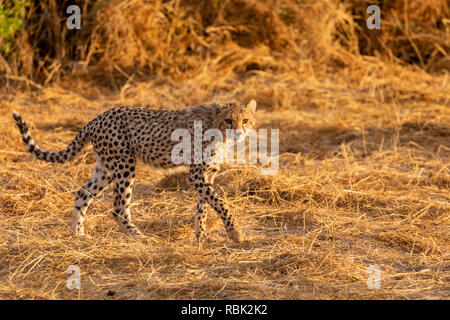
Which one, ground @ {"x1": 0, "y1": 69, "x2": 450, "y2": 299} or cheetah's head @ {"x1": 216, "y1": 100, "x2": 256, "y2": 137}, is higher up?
cheetah's head @ {"x1": 216, "y1": 100, "x2": 256, "y2": 137}

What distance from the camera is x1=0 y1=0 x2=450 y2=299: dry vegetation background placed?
164 inches

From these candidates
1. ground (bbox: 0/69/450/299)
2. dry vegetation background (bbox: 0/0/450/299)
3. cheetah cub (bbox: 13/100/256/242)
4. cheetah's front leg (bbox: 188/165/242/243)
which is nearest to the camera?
ground (bbox: 0/69/450/299)

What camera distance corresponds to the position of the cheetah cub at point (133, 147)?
4965 mm

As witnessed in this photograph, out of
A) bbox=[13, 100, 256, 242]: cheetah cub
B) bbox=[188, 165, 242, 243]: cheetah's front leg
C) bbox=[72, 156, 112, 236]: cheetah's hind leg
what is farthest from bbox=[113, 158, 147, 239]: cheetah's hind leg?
bbox=[188, 165, 242, 243]: cheetah's front leg

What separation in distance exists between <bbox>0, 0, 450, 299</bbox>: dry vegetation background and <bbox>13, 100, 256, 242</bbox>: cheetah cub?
0.17m

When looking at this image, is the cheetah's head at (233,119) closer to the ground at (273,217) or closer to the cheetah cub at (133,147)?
the cheetah cub at (133,147)

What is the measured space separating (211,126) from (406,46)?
6.66 m

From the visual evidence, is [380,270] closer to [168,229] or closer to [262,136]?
[168,229]

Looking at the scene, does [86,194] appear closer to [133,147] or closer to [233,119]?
[133,147]

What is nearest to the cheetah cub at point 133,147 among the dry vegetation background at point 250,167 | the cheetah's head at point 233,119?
the cheetah's head at point 233,119

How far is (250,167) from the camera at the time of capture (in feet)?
20.0

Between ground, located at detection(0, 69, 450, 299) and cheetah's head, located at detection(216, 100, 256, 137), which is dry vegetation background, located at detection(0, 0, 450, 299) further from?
cheetah's head, located at detection(216, 100, 256, 137)

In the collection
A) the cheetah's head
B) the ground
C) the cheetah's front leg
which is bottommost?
the ground

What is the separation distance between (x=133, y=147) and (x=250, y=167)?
1.32 m
